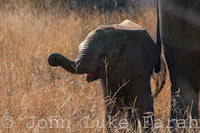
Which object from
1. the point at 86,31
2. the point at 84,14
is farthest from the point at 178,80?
the point at 84,14

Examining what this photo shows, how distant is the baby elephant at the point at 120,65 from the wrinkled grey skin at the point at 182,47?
5.1 inches

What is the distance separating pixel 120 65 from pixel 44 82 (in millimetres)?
1146

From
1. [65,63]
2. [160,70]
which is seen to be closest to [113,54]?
[65,63]

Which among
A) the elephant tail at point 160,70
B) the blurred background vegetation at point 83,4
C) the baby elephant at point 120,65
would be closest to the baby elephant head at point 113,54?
the baby elephant at point 120,65

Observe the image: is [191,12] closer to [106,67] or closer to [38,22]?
[106,67]

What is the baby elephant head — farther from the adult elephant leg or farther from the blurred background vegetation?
the blurred background vegetation

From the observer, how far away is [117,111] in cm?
441

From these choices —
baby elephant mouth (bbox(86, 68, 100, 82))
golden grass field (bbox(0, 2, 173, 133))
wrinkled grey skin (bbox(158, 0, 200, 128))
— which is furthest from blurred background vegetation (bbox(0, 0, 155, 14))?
baby elephant mouth (bbox(86, 68, 100, 82))

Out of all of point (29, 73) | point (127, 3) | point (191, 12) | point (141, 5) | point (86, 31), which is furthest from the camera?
point (127, 3)

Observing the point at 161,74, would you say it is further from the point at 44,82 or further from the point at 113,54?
the point at 44,82

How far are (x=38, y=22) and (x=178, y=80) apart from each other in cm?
390

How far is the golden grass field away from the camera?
13.3 ft

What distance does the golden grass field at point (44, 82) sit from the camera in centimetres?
404

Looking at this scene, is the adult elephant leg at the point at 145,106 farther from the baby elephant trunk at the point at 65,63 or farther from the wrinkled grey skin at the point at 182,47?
the baby elephant trunk at the point at 65,63
